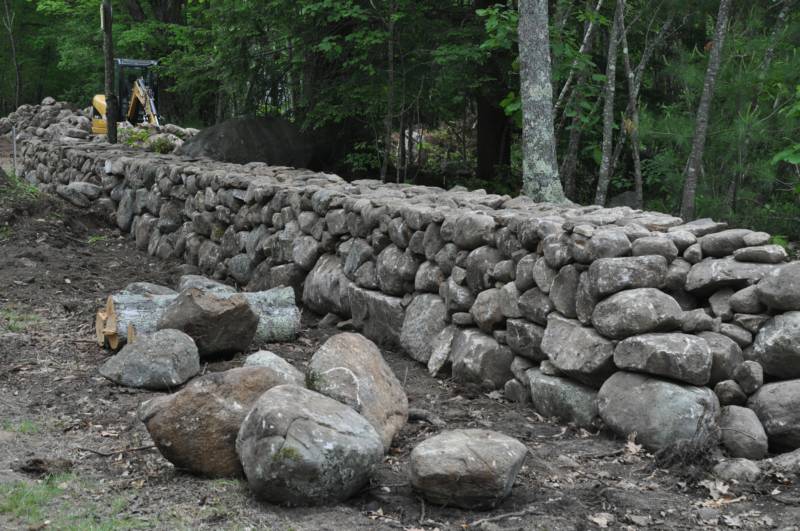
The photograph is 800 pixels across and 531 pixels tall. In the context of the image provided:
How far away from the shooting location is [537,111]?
8820 millimetres

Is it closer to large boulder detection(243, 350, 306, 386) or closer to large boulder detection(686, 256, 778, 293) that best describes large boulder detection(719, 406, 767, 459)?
large boulder detection(686, 256, 778, 293)

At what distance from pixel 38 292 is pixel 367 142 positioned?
6.34 m

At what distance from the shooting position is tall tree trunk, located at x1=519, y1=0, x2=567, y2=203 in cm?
859

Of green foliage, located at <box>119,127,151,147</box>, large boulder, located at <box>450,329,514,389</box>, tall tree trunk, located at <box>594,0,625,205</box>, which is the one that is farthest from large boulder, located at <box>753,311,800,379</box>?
green foliage, located at <box>119,127,151,147</box>

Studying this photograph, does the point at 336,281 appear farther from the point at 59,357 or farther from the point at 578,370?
the point at 578,370

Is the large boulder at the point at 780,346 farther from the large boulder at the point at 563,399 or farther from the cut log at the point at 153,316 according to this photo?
the cut log at the point at 153,316

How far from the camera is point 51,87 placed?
37656 mm

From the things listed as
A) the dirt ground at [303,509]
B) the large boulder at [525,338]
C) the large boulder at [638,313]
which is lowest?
the dirt ground at [303,509]

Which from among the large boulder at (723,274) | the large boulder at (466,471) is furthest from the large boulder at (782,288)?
the large boulder at (466,471)

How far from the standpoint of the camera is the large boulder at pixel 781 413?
15.6 feet

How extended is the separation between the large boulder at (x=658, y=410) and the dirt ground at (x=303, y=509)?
0.13 meters

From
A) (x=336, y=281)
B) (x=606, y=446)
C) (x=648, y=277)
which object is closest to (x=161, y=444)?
(x=606, y=446)

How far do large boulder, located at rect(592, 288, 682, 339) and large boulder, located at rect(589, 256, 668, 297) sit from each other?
0.06 metres

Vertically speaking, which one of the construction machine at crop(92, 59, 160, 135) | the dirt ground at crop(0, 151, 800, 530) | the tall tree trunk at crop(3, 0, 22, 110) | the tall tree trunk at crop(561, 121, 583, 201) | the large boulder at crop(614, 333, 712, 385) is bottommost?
the dirt ground at crop(0, 151, 800, 530)
